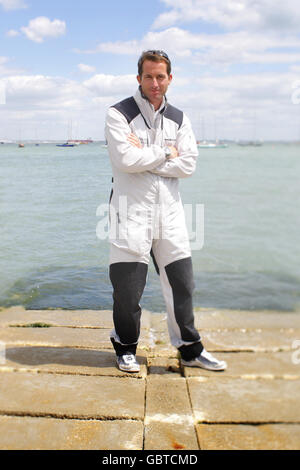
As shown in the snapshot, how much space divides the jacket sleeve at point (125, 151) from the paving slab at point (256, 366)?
57.9 inches

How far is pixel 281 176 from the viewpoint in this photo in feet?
104

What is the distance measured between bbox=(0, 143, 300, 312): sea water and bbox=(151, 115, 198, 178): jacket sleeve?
2.56 metres

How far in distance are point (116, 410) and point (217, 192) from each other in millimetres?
20078

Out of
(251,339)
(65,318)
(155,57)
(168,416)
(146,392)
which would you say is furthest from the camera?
(65,318)

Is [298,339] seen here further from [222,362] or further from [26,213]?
[26,213]

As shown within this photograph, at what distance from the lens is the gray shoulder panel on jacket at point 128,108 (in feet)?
10.4

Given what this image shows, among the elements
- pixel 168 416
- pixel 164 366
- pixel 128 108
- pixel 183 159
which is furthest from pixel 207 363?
pixel 128 108

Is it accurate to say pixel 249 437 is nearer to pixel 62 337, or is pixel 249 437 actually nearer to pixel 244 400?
pixel 244 400

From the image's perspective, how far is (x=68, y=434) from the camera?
2.46 metres

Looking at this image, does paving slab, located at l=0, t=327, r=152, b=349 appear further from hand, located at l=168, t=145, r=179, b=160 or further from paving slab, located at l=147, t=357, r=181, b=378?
hand, located at l=168, t=145, r=179, b=160

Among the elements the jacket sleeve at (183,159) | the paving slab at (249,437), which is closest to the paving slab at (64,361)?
the paving slab at (249,437)

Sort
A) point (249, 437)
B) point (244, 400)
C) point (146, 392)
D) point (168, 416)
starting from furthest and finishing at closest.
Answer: point (146, 392) < point (244, 400) < point (168, 416) < point (249, 437)

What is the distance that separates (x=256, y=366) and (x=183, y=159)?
1584mm

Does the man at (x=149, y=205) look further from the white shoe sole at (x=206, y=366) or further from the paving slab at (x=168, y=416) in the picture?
the paving slab at (x=168, y=416)
